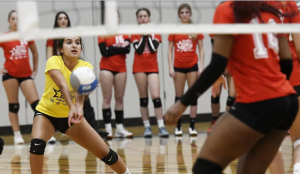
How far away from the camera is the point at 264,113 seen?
2.48m

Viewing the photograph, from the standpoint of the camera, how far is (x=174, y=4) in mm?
11109

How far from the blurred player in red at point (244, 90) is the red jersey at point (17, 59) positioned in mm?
6029

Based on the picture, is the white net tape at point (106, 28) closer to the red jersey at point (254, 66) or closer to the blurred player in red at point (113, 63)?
the red jersey at point (254, 66)

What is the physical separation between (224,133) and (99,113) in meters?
8.47

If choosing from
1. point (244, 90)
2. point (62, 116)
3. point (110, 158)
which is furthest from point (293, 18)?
point (62, 116)

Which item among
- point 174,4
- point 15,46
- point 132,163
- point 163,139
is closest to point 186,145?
point 163,139

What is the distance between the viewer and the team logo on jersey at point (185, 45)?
858 cm

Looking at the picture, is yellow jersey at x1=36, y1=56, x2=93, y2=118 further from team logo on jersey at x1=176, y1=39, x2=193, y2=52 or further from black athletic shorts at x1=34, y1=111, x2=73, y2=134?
team logo on jersey at x1=176, y1=39, x2=193, y2=52

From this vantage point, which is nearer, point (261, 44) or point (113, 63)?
point (261, 44)

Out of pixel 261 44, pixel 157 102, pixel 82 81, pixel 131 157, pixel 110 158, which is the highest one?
pixel 261 44

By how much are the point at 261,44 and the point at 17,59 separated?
20.9 ft

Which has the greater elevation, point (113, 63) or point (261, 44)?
point (261, 44)

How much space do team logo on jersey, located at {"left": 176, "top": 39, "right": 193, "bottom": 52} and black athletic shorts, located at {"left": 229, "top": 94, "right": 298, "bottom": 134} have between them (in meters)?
6.07

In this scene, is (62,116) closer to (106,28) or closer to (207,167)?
(106,28)
